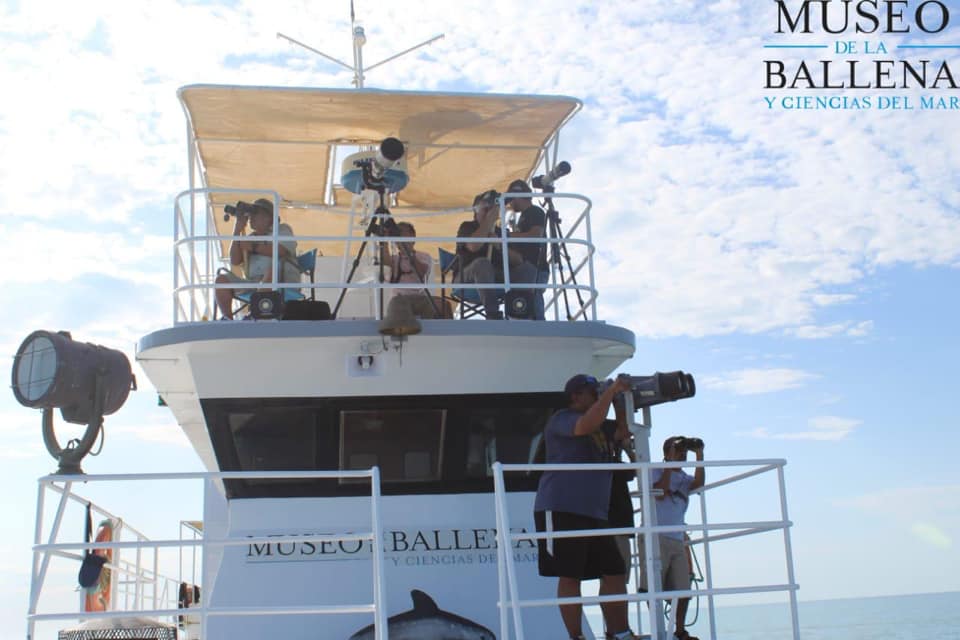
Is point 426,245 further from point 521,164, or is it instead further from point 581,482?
point 581,482

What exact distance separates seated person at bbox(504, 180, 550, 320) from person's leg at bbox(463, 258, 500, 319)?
41 centimetres

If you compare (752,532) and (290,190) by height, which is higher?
(290,190)

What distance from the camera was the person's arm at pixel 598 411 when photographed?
21.6 ft

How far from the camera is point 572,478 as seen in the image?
22.2ft

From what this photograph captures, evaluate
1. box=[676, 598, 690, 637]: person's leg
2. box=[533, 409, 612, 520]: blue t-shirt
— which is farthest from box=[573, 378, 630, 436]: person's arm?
box=[676, 598, 690, 637]: person's leg

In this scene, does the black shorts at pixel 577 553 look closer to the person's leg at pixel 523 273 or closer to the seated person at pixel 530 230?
the seated person at pixel 530 230

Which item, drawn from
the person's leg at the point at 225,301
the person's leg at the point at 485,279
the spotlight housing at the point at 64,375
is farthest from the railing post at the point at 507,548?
the person's leg at the point at 225,301

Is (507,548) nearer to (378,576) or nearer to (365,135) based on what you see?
(378,576)

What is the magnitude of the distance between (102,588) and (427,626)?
5.45 m

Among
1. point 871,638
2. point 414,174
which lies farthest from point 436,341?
point 871,638

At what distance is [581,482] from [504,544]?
1.14 m

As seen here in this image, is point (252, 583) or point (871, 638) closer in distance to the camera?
point (252, 583)

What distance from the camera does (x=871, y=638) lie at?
6312 cm

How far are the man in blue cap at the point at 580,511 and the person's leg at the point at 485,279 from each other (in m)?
2.15
